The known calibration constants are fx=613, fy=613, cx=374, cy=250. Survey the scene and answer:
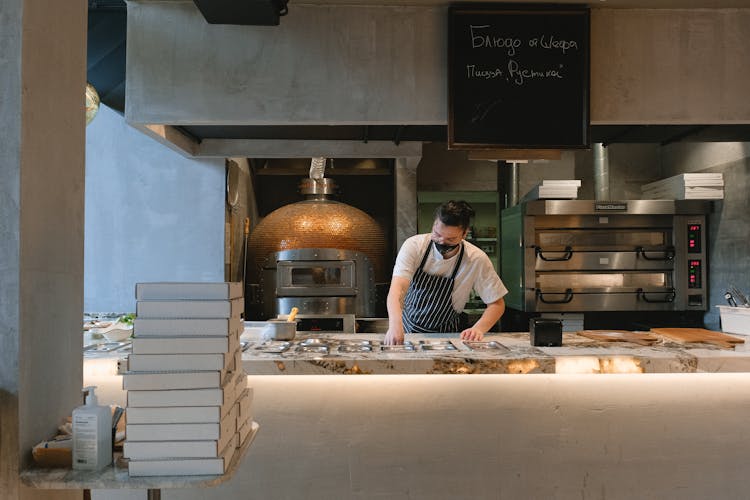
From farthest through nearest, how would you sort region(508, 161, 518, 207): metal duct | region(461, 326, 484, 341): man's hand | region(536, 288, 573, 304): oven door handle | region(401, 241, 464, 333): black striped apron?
region(508, 161, 518, 207): metal duct
region(536, 288, 573, 304): oven door handle
region(401, 241, 464, 333): black striped apron
region(461, 326, 484, 341): man's hand

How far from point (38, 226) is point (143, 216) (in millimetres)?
3480

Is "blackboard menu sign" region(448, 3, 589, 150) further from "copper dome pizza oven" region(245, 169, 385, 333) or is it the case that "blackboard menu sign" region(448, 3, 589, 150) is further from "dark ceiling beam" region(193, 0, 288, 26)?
"copper dome pizza oven" region(245, 169, 385, 333)

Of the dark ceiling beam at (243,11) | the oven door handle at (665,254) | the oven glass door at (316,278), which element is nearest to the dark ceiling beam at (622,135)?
the oven door handle at (665,254)

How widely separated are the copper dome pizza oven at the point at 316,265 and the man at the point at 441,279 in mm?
1261

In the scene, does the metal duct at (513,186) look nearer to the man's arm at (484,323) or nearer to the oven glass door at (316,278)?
the oven glass door at (316,278)

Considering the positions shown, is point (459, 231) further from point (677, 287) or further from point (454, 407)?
point (677, 287)

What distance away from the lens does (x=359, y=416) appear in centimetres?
263

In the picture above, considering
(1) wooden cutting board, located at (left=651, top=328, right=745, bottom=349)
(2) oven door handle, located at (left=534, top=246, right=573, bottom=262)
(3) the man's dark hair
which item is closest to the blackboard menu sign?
(3) the man's dark hair

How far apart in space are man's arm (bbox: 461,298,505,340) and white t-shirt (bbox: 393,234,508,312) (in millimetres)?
68

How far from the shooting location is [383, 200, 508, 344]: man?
3750 mm

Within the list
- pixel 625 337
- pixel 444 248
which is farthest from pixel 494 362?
pixel 444 248

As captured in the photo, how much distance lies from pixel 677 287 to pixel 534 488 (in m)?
3.24

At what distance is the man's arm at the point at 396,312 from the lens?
3.02 meters

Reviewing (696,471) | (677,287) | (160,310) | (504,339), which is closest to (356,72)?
(504,339)
